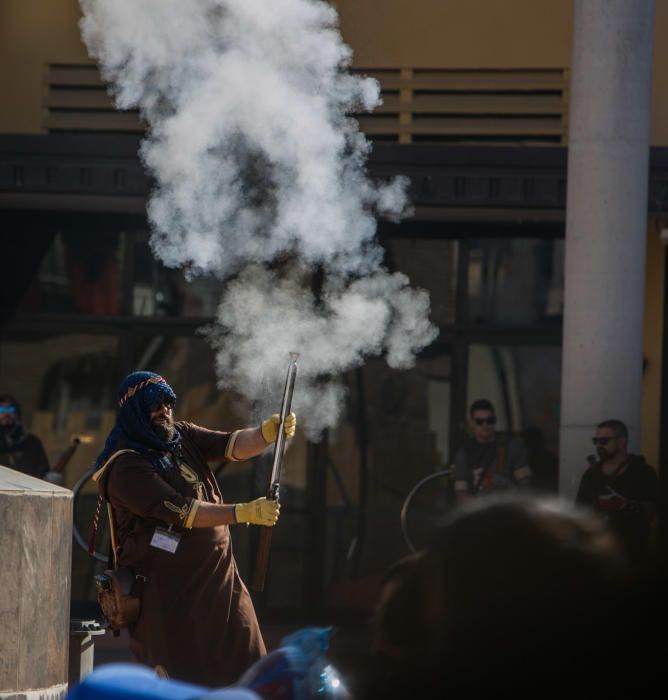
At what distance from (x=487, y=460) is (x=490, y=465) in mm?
41

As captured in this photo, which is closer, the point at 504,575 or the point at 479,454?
the point at 504,575

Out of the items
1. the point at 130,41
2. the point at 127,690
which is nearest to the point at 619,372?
the point at 130,41

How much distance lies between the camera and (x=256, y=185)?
31.5 ft

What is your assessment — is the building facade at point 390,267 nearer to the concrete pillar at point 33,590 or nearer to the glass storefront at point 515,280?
the glass storefront at point 515,280

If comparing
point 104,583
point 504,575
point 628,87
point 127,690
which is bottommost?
point 104,583

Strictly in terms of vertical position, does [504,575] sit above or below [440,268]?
below

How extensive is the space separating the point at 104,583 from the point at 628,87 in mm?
5257

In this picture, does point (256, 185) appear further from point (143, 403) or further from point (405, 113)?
point (143, 403)

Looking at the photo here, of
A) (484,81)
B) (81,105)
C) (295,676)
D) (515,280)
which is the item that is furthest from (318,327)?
(295,676)

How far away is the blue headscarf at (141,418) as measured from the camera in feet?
18.3

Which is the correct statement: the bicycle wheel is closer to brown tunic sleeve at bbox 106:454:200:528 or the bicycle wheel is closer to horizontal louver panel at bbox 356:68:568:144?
horizontal louver panel at bbox 356:68:568:144

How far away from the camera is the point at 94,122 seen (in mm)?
10953

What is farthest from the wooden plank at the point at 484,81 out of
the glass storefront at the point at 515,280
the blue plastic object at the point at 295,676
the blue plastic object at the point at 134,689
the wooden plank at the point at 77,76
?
the blue plastic object at the point at 134,689

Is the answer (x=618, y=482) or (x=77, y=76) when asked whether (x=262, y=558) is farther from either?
(x=77, y=76)
